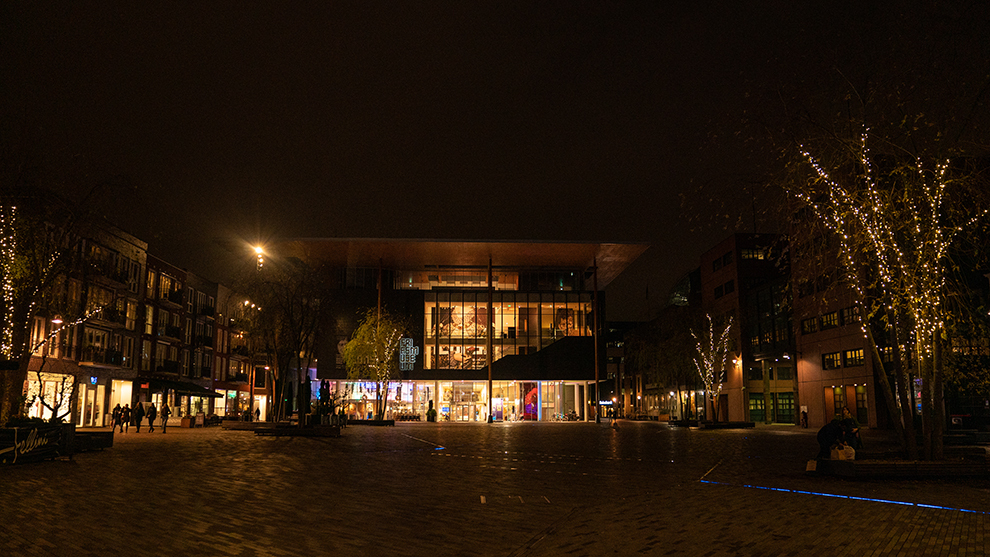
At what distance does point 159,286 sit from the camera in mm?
56625

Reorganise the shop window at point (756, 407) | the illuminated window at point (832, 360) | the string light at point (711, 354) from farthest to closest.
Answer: the shop window at point (756, 407) < the string light at point (711, 354) < the illuminated window at point (832, 360)

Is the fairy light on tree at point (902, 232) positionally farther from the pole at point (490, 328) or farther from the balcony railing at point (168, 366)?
the balcony railing at point (168, 366)

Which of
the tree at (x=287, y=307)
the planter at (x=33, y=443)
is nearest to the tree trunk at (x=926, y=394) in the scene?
the planter at (x=33, y=443)

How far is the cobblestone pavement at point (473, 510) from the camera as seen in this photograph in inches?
328

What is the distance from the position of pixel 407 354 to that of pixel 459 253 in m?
10.5

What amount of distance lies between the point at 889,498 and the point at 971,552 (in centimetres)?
451

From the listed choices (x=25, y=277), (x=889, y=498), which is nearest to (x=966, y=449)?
(x=889, y=498)

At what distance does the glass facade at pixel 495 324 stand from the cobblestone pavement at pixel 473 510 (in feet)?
161

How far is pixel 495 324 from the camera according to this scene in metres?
68.7

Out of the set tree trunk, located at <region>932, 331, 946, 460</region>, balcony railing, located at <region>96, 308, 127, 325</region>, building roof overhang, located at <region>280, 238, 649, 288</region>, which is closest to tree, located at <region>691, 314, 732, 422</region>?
building roof overhang, located at <region>280, 238, 649, 288</region>

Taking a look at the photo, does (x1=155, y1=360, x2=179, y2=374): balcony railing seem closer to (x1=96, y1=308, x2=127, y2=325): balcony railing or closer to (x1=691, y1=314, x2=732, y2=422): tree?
(x1=96, y1=308, x2=127, y2=325): balcony railing

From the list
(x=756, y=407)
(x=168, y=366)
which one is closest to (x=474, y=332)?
(x=168, y=366)

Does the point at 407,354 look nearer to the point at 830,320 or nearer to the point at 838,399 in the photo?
the point at 830,320

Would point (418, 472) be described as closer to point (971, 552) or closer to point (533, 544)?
point (533, 544)
